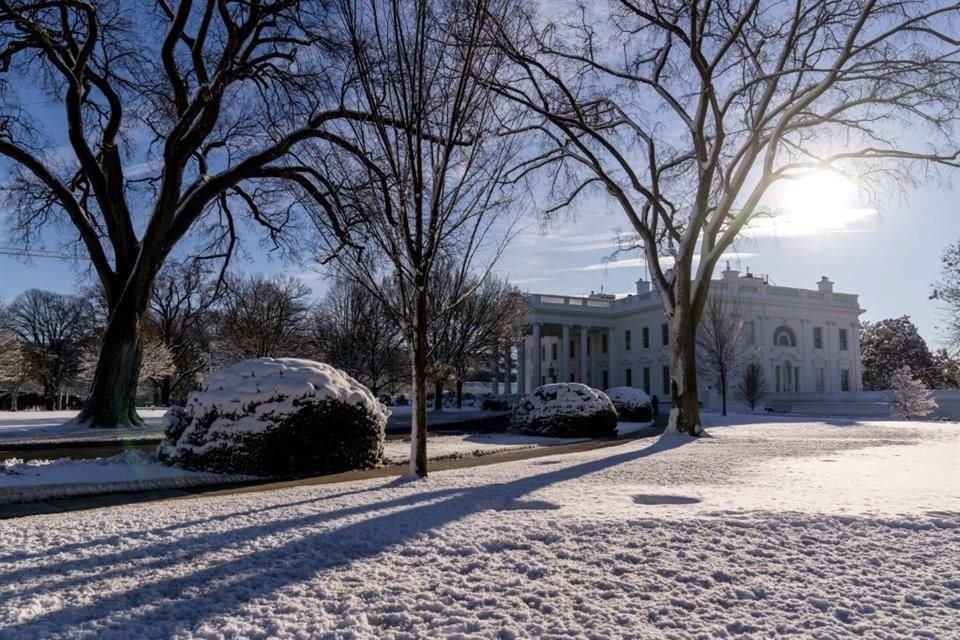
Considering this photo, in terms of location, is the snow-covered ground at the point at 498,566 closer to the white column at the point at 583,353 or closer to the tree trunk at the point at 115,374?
the tree trunk at the point at 115,374

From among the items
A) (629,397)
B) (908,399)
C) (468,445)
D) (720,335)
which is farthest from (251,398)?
(908,399)

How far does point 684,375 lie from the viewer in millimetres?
14359

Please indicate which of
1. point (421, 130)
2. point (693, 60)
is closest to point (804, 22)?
point (693, 60)

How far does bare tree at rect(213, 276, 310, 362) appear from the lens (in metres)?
31.3

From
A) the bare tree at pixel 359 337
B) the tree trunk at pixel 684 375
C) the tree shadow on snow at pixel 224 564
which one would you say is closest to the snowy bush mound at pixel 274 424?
the tree shadow on snow at pixel 224 564

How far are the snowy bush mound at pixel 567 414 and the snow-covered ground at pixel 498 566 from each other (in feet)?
31.4

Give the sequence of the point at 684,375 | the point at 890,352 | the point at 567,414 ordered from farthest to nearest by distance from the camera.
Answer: the point at 890,352 < the point at 567,414 < the point at 684,375

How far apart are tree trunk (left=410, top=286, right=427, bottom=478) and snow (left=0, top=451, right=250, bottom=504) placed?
85.1 inches

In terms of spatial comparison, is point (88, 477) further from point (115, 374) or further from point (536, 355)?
point (536, 355)

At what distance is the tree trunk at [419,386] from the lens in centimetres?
762

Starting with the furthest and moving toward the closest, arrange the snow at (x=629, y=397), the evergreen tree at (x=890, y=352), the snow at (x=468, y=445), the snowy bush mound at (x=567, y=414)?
the evergreen tree at (x=890, y=352) → the snow at (x=629, y=397) → the snowy bush mound at (x=567, y=414) → the snow at (x=468, y=445)

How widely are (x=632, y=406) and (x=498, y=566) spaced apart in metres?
20.3

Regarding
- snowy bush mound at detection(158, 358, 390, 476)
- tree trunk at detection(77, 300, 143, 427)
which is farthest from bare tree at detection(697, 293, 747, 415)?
snowy bush mound at detection(158, 358, 390, 476)

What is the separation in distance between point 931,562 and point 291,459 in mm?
6717
